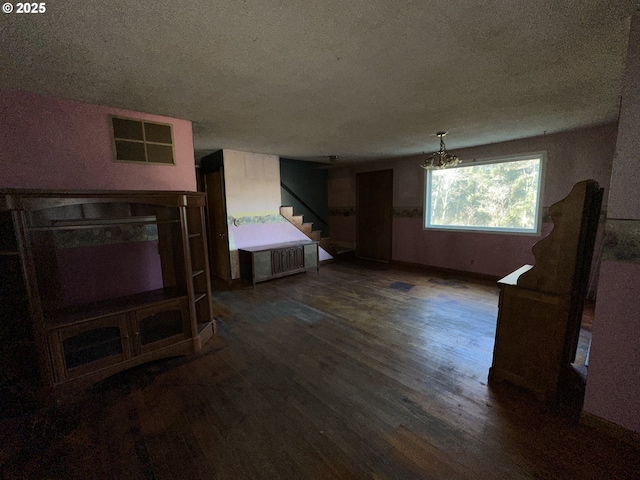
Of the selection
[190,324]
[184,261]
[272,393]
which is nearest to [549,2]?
[272,393]

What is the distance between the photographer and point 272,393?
206cm

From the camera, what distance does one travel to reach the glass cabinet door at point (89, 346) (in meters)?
2.02

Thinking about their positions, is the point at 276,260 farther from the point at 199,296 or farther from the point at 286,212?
the point at 199,296

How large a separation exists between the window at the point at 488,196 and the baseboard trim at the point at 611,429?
347 cm

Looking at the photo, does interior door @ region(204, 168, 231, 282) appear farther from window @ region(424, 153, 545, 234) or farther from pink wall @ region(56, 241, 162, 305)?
window @ region(424, 153, 545, 234)

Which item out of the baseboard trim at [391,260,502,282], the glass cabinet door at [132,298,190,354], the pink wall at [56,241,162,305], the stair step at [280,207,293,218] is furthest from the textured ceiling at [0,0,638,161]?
the baseboard trim at [391,260,502,282]

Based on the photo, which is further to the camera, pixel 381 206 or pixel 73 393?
pixel 381 206

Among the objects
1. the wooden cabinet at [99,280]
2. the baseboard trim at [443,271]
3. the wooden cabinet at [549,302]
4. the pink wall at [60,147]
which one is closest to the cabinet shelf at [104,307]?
the wooden cabinet at [99,280]

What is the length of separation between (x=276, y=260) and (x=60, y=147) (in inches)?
130

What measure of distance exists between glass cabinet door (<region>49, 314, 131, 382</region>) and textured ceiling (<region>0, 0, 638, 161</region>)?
1958mm

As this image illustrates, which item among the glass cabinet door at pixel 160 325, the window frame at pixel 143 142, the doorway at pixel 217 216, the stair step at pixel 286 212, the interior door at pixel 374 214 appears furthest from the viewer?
the interior door at pixel 374 214

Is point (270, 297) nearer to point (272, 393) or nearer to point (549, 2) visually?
point (272, 393)

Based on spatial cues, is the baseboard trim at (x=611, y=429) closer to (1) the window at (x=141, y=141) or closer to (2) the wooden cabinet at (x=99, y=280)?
(2) the wooden cabinet at (x=99, y=280)

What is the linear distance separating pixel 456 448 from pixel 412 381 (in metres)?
0.61
